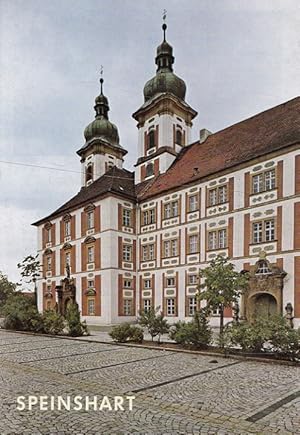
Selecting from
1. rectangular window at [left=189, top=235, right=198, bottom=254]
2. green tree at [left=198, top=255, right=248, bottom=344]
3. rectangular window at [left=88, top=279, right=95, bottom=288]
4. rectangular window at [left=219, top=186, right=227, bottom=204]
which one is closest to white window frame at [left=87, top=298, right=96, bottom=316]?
rectangular window at [left=88, top=279, right=95, bottom=288]

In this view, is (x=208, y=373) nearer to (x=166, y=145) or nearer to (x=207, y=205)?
(x=207, y=205)

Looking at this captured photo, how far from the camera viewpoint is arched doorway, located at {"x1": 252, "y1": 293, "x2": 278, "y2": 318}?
20.8 metres

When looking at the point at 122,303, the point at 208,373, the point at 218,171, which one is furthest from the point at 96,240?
the point at 208,373

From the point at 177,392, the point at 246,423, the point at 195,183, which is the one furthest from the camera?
the point at 195,183

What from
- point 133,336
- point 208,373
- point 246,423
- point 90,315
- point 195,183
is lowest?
point 90,315

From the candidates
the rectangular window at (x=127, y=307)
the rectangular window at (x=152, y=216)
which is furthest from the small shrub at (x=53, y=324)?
the rectangular window at (x=152, y=216)

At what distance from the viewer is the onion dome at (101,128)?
150ft

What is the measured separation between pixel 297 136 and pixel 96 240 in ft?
54.5

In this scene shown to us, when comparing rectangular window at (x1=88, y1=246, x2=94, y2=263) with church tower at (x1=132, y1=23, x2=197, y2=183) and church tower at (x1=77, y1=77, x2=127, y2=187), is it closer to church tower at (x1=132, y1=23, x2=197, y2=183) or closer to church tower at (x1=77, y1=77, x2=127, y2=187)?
church tower at (x1=132, y1=23, x2=197, y2=183)

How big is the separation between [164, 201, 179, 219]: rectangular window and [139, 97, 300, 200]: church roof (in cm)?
120

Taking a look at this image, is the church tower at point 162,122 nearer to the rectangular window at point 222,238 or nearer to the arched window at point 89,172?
the rectangular window at point 222,238

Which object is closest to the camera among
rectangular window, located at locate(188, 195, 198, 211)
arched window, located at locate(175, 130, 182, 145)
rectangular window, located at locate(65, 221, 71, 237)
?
rectangular window, located at locate(188, 195, 198, 211)

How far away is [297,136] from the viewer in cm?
2066

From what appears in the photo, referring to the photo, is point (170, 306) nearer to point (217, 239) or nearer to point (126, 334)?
point (217, 239)
